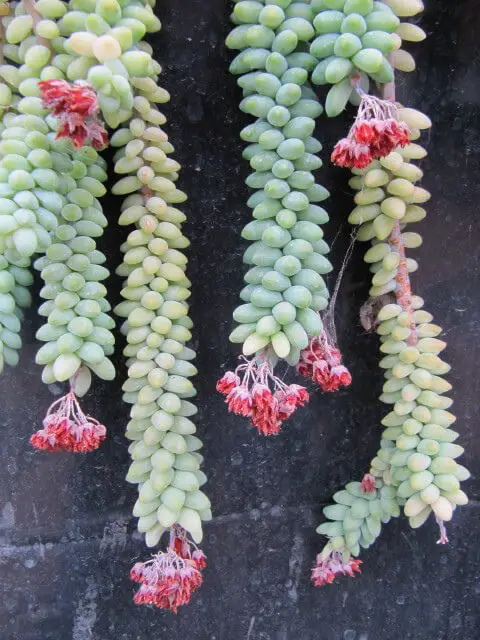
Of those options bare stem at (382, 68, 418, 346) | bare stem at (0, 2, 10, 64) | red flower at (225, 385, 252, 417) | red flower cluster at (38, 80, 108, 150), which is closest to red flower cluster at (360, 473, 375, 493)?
bare stem at (382, 68, 418, 346)

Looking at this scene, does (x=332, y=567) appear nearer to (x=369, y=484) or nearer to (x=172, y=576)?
(x=369, y=484)

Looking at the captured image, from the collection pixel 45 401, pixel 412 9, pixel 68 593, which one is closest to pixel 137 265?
pixel 45 401

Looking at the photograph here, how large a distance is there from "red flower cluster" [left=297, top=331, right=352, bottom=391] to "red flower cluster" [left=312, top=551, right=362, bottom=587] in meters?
0.35

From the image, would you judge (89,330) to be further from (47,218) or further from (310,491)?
(310,491)

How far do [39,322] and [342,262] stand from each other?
0.42 m

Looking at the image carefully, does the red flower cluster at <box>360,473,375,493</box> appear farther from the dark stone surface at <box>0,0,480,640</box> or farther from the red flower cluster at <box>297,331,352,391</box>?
the red flower cluster at <box>297,331,352,391</box>

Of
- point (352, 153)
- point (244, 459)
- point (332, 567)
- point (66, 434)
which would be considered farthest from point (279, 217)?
point (332, 567)

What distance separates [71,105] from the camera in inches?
18.5

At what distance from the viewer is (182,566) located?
68 centimetres

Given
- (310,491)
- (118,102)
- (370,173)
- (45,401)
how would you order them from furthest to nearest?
(310,491) → (45,401) → (370,173) → (118,102)

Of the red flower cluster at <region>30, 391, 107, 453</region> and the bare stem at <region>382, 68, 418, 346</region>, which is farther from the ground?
the bare stem at <region>382, 68, 418, 346</region>

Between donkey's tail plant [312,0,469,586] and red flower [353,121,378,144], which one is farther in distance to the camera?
donkey's tail plant [312,0,469,586]

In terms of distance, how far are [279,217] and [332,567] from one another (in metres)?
0.54

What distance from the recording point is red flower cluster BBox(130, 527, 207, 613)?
2.16 feet
